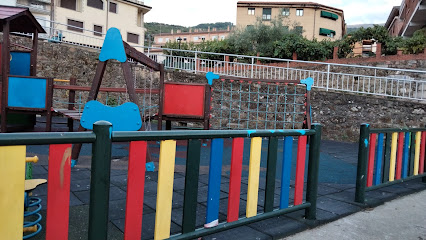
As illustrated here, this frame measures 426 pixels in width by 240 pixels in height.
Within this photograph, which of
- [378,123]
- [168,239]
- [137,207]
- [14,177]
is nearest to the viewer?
[14,177]

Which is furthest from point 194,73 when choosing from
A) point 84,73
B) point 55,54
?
point 55,54

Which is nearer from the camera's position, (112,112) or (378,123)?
(112,112)

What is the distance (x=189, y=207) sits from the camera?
6.54ft

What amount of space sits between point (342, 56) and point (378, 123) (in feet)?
32.0

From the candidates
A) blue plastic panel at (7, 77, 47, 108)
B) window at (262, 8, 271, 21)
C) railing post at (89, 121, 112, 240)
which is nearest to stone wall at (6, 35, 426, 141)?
blue plastic panel at (7, 77, 47, 108)

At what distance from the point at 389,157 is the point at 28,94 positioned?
6.35 metres

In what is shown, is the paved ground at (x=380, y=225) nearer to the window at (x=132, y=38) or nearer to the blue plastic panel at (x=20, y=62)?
the blue plastic panel at (x=20, y=62)

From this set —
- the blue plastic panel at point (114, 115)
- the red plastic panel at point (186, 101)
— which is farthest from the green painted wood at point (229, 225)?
the red plastic panel at point (186, 101)

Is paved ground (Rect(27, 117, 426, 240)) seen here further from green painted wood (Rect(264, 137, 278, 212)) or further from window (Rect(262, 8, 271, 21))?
window (Rect(262, 8, 271, 21))

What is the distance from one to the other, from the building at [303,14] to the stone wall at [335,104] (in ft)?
95.6

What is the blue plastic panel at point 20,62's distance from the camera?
731 cm

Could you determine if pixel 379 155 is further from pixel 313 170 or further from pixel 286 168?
pixel 286 168

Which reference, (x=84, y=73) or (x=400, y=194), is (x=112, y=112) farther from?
(x=84, y=73)

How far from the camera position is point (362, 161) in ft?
11.0
